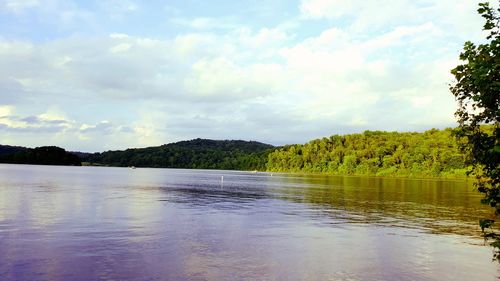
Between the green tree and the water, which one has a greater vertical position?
the green tree

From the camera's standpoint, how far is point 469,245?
32.5m

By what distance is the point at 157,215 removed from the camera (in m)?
46.4

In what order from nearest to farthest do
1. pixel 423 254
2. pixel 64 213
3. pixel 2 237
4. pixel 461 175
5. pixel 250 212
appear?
pixel 423 254, pixel 2 237, pixel 64 213, pixel 250 212, pixel 461 175

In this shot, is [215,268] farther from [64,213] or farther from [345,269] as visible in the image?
[64,213]

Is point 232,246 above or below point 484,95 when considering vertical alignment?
below

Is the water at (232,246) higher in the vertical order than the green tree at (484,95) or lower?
lower

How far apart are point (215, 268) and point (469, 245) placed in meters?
20.4

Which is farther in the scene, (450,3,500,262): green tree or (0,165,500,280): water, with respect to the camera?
(0,165,500,280): water

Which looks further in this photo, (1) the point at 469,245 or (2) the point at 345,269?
(1) the point at 469,245

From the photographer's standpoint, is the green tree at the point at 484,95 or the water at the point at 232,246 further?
the water at the point at 232,246

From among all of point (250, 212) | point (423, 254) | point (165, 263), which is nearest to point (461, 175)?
A: point (250, 212)

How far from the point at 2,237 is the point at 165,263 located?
14473mm

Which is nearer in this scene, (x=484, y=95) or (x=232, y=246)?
(x=484, y=95)

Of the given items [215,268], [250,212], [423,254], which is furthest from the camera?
[250,212]
